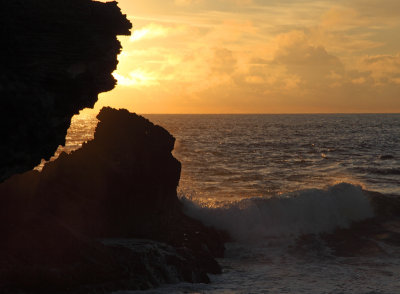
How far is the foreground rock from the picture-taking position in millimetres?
12461

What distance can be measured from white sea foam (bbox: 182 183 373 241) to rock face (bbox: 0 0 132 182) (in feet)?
45.3

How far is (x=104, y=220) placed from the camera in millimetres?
16438

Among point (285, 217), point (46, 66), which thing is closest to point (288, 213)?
point (285, 217)

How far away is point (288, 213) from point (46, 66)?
19.0m

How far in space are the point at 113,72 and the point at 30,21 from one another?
243 cm

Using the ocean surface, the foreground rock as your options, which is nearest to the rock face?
the foreground rock

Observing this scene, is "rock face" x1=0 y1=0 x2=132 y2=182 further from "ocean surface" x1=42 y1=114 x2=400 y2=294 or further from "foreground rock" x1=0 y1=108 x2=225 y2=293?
"ocean surface" x1=42 y1=114 x2=400 y2=294

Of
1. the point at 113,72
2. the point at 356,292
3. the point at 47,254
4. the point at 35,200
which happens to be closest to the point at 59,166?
the point at 35,200

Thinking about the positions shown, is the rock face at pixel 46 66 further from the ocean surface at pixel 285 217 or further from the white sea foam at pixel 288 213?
the white sea foam at pixel 288 213

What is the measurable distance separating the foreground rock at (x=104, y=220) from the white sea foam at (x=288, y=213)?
11.3 ft

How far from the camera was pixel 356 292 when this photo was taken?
49.0 ft

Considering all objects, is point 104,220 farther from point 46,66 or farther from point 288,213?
point 288,213

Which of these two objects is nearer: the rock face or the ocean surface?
the rock face

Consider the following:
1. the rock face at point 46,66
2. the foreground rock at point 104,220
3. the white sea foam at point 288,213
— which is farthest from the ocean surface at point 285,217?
the rock face at point 46,66
